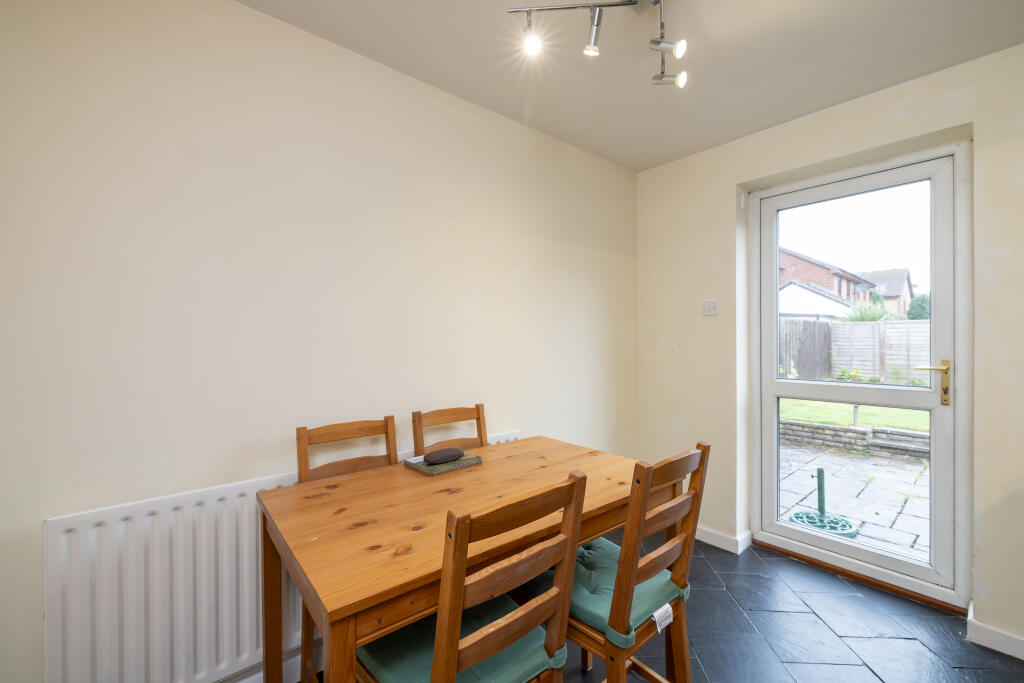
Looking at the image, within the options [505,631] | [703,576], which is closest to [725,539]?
[703,576]

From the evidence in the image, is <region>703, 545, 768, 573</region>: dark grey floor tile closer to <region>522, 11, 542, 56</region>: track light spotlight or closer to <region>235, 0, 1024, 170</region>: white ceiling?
<region>235, 0, 1024, 170</region>: white ceiling

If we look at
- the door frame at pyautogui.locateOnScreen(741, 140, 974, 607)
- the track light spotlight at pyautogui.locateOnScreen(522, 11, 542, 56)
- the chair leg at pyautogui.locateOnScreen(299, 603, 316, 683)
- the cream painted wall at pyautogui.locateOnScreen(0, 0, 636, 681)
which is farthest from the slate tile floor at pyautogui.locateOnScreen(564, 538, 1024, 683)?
the track light spotlight at pyautogui.locateOnScreen(522, 11, 542, 56)

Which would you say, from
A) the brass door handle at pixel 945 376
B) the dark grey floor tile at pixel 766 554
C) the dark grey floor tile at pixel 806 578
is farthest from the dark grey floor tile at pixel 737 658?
the brass door handle at pixel 945 376

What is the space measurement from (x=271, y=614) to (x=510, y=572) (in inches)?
41.5

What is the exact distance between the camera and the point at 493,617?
1.19 meters

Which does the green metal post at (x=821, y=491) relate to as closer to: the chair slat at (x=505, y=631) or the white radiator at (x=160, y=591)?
the chair slat at (x=505, y=631)

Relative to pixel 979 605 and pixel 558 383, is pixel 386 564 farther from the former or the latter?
pixel 979 605

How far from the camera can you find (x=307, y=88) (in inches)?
67.4

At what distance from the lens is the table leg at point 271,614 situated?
1.44 metres

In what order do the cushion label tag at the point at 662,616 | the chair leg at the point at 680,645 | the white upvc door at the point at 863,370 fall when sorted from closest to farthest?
1. the cushion label tag at the point at 662,616
2. the chair leg at the point at 680,645
3. the white upvc door at the point at 863,370

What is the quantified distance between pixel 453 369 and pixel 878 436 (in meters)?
2.40

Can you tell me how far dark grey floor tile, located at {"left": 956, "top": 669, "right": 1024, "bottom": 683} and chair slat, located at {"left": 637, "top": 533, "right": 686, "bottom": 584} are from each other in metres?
1.45

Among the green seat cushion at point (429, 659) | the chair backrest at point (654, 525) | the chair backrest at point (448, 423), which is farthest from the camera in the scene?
the chair backrest at point (448, 423)

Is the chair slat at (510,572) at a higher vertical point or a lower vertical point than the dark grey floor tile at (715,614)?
higher
